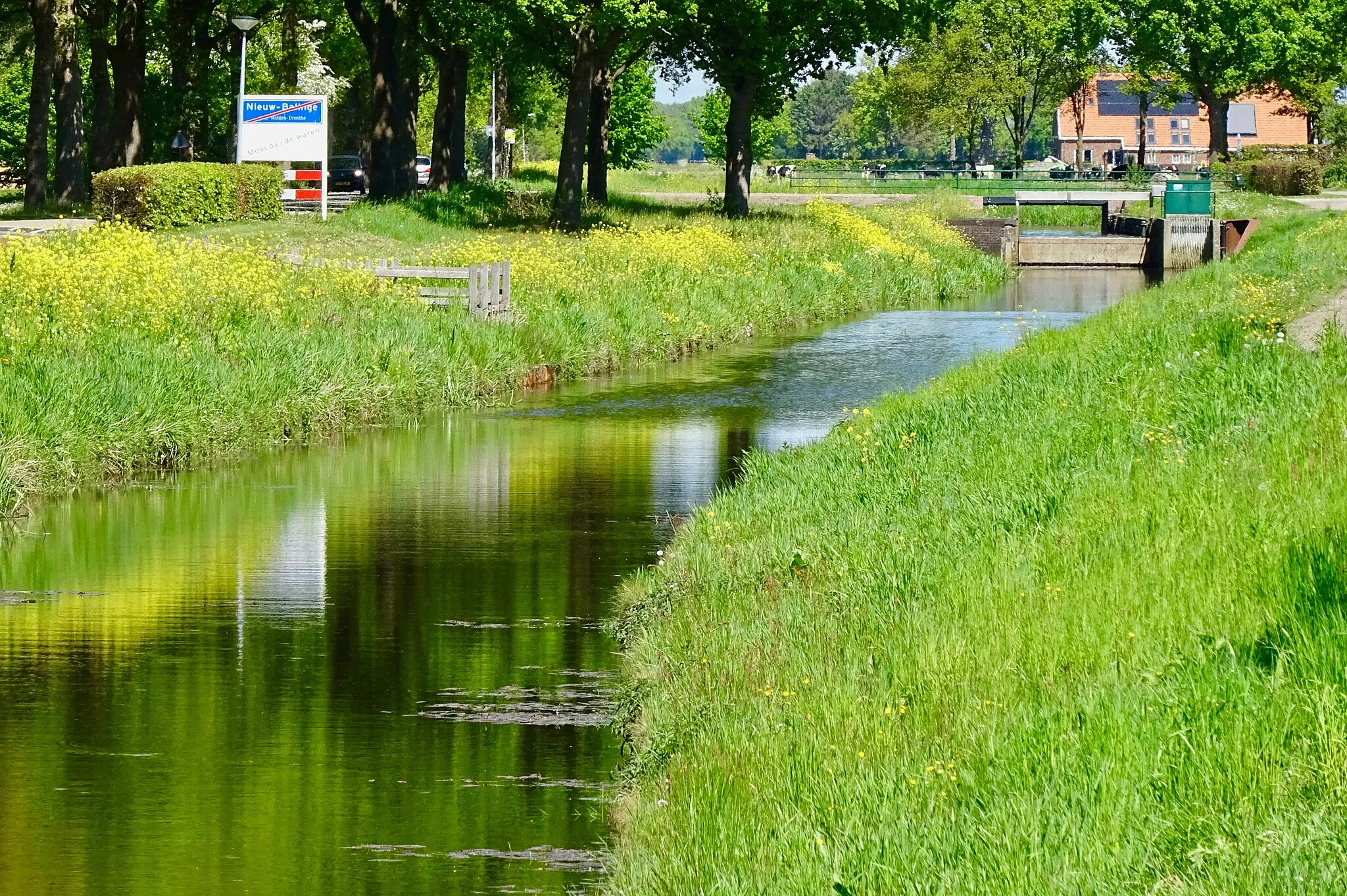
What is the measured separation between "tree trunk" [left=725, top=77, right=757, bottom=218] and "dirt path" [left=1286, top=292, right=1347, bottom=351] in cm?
3190

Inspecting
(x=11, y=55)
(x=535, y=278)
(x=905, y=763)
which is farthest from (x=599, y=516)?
(x=11, y=55)

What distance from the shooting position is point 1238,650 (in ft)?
27.5

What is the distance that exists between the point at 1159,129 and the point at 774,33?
13924 cm

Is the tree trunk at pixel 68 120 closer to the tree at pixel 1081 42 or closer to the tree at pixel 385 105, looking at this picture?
the tree at pixel 385 105

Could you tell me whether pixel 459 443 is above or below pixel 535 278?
below

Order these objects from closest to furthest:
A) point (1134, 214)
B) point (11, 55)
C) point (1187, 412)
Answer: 1. point (1187, 412)
2. point (11, 55)
3. point (1134, 214)

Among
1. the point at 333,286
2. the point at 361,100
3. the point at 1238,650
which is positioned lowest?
the point at 1238,650

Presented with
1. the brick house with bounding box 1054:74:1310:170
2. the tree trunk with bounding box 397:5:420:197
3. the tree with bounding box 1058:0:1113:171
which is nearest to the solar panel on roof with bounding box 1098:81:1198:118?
the brick house with bounding box 1054:74:1310:170

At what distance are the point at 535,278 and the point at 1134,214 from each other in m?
47.8

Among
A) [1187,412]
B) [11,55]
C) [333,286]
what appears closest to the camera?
[1187,412]

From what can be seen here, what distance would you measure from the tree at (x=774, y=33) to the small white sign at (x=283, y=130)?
9.73 m

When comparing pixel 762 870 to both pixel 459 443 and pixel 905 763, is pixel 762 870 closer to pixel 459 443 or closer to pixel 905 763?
pixel 905 763

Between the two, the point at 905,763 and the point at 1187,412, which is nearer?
the point at 905,763

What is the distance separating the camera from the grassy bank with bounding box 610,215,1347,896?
21.7 feet
